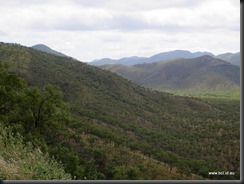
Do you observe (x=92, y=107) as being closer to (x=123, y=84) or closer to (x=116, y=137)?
(x=116, y=137)

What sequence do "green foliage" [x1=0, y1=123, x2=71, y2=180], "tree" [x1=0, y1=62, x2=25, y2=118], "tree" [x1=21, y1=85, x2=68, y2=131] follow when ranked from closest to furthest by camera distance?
1. "green foliage" [x1=0, y1=123, x2=71, y2=180]
2. "tree" [x1=0, y1=62, x2=25, y2=118]
3. "tree" [x1=21, y1=85, x2=68, y2=131]

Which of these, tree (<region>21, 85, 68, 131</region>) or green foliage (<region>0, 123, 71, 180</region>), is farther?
tree (<region>21, 85, 68, 131</region>)

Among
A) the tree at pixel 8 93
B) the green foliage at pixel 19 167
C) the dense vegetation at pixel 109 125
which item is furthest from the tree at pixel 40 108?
the green foliage at pixel 19 167

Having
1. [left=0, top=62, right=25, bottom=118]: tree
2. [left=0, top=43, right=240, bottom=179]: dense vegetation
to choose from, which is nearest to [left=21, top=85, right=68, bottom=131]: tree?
[left=0, top=43, right=240, bottom=179]: dense vegetation

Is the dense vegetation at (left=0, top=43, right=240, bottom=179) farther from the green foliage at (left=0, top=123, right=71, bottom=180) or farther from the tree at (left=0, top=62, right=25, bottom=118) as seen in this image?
the green foliage at (left=0, top=123, right=71, bottom=180)

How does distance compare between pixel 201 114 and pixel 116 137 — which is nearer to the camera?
pixel 116 137

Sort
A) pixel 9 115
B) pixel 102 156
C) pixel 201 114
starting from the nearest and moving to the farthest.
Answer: pixel 9 115, pixel 102 156, pixel 201 114

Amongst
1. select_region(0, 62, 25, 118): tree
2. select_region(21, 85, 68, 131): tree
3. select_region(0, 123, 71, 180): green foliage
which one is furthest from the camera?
select_region(21, 85, 68, 131): tree

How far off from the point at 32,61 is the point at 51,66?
3.91 m

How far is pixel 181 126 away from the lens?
53.5 meters

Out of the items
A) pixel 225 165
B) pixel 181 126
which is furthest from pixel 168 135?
pixel 225 165

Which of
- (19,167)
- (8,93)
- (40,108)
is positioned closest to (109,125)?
(40,108)

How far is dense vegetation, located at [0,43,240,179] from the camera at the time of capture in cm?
1900

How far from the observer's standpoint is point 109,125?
4494 centimetres
